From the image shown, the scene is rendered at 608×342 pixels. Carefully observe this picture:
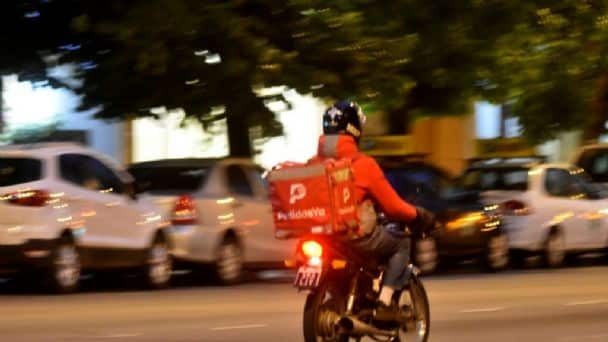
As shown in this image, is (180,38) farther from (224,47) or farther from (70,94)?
(70,94)

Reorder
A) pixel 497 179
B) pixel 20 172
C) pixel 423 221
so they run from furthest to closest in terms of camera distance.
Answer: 1. pixel 497 179
2. pixel 20 172
3. pixel 423 221

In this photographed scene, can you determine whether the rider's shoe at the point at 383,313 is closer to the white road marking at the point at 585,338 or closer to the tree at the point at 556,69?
the white road marking at the point at 585,338

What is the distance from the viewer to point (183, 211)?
62.5 feet

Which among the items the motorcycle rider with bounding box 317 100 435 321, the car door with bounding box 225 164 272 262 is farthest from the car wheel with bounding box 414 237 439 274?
the motorcycle rider with bounding box 317 100 435 321

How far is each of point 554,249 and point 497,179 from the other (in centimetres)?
136

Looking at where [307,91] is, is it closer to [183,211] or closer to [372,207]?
[183,211]

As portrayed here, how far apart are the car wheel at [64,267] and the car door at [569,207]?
8420mm

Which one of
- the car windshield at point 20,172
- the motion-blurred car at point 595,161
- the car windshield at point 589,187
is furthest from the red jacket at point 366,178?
the motion-blurred car at point 595,161

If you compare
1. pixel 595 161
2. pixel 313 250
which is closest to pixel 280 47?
pixel 595 161

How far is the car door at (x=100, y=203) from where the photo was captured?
17.3m

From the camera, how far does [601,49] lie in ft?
83.6

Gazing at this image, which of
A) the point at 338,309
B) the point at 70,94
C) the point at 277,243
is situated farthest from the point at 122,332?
the point at 70,94

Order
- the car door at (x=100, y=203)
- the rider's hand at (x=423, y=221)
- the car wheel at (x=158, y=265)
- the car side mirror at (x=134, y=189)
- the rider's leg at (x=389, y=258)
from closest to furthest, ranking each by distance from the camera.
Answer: the rider's leg at (x=389, y=258)
the rider's hand at (x=423, y=221)
the car door at (x=100, y=203)
the car side mirror at (x=134, y=189)
the car wheel at (x=158, y=265)

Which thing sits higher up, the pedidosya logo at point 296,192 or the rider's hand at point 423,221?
the pedidosya logo at point 296,192
